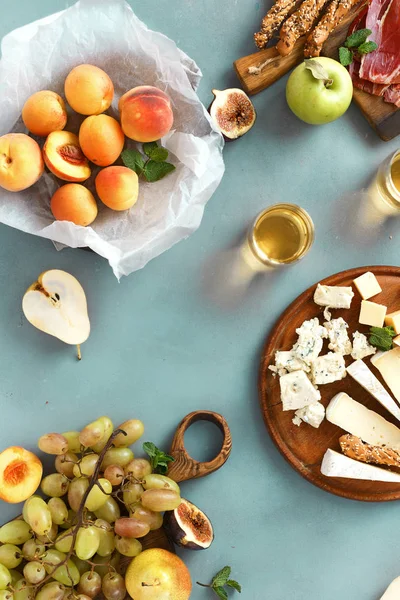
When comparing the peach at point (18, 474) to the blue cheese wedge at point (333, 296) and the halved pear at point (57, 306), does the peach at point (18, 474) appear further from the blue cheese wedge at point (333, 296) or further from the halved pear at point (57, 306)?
the blue cheese wedge at point (333, 296)

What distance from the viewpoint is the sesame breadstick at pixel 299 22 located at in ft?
4.43

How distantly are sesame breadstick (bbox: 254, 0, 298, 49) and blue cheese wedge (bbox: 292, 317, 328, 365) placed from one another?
60cm

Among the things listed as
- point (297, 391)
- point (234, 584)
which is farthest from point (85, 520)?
point (297, 391)

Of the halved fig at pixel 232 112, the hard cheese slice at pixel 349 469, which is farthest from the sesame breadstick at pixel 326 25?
the hard cheese slice at pixel 349 469

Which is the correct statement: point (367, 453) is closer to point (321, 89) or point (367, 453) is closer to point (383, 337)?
point (383, 337)

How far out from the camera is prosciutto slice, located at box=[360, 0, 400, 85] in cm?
137

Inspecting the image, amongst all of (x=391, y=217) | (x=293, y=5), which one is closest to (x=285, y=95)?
(x=293, y=5)

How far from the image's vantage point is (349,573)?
1429 millimetres

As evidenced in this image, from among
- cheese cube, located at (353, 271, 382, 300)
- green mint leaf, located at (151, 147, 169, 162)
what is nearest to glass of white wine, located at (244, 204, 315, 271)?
cheese cube, located at (353, 271, 382, 300)

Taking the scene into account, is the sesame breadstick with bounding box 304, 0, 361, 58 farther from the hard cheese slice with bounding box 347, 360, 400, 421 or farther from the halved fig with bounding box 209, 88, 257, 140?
the hard cheese slice with bounding box 347, 360, 400, 421

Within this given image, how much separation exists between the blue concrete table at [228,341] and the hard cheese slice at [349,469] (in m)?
0.11

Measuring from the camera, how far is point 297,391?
133 cm

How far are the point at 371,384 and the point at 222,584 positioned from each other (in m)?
0.51

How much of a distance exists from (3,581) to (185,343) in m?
0.57
